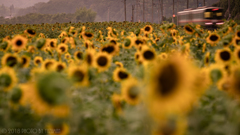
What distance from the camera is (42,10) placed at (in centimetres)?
19350

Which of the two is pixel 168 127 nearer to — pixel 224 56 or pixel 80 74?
pixel 80 74

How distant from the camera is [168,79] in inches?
50.8

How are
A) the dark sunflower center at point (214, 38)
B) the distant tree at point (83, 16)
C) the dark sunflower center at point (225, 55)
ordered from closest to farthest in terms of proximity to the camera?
the dark sunflower center at point (225, 55)
the dark sunflower center at point (214, 38)
the distant tree at point (83, 16)

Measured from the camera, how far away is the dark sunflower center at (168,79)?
4.19ft

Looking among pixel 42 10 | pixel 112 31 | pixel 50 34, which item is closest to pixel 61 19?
pixel 42 10

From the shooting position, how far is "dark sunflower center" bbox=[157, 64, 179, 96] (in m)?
1.28

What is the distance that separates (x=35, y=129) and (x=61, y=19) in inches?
4842

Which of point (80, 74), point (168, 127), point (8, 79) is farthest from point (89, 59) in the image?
point (168, 127)

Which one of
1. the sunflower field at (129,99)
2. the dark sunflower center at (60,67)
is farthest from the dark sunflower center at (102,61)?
the dark sunflower center at (60,67)

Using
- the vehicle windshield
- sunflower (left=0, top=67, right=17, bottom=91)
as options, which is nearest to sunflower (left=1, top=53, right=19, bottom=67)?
sunflower (left=0, top=67, right=17, bottom=91)

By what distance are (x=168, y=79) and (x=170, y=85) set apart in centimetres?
4

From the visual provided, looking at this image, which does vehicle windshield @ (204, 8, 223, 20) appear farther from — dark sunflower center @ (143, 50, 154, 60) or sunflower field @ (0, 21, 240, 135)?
dark sunflower center @ (143, 50, 154, 60)

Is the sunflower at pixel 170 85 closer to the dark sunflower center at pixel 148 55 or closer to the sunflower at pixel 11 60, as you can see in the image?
the dark sunflower center at pixel 148 55

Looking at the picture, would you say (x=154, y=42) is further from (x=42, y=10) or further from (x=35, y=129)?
(x=42, y=10)
